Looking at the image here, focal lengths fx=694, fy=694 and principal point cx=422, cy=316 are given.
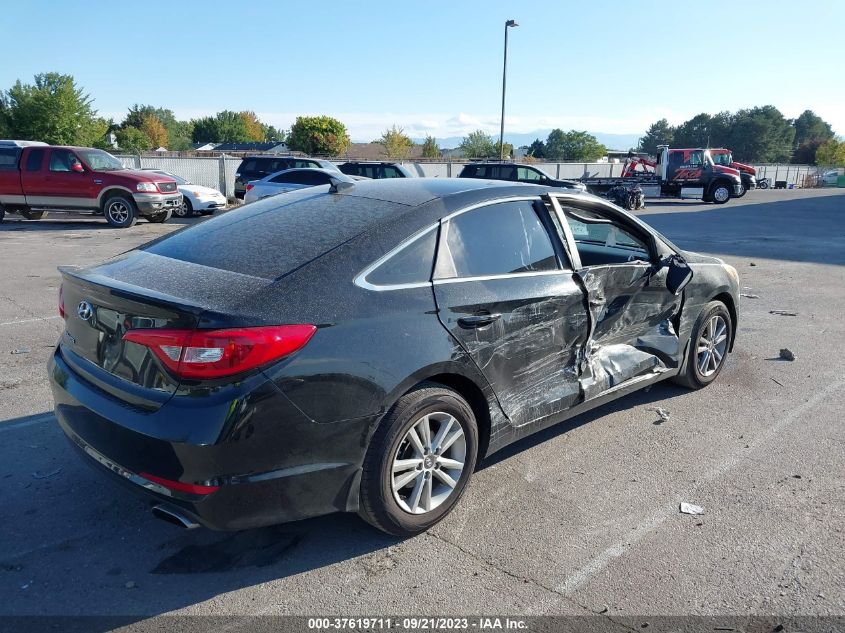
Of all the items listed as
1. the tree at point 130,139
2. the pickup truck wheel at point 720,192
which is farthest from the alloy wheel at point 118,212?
the tree at point 130,139

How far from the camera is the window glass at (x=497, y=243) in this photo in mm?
3648

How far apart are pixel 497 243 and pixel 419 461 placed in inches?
51.2

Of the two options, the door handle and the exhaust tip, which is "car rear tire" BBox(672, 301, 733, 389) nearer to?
the door handle

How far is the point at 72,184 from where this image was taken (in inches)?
671

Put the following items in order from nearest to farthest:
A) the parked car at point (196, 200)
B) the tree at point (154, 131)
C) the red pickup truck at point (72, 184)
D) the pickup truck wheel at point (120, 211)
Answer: the red pickup truck at point (72, 184), the pickup truck wheel at point (120, 211), the parked car at point (196, 200), the tree at point (154, 131)

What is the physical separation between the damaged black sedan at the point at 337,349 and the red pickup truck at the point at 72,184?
14.4m

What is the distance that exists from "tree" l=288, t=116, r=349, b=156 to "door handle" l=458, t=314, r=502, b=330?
2985 inches

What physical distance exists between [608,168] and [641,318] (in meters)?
42.2

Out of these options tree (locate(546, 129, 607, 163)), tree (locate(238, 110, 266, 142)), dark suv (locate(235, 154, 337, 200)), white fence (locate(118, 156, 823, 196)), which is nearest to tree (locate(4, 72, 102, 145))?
white fence (locate(118, 156, 823, 196))

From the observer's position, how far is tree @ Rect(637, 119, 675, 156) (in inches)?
4990

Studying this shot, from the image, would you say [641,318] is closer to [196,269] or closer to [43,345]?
[196,269]

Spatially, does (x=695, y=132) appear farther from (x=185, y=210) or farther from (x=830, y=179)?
(x=185, y=210)

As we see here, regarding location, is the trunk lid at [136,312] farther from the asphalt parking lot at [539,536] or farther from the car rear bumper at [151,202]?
the car rear bumper at [151,202]

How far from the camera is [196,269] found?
333cm
